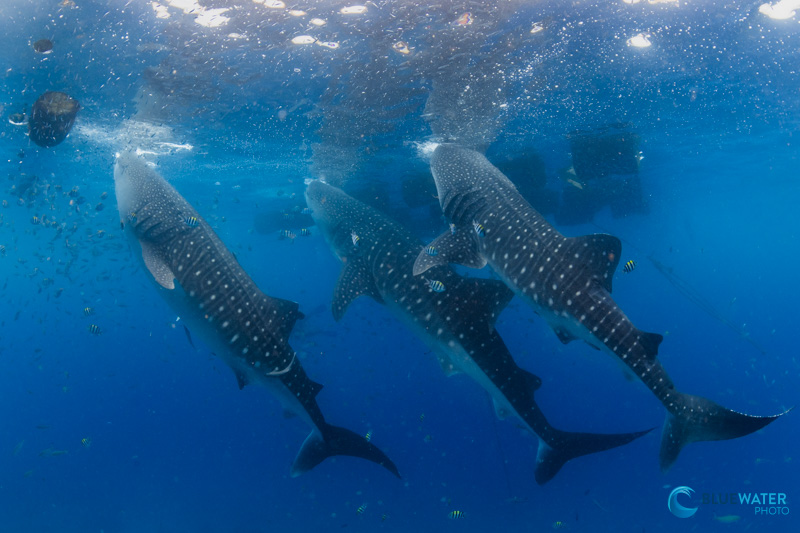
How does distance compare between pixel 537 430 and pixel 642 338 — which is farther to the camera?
pixel 537 430

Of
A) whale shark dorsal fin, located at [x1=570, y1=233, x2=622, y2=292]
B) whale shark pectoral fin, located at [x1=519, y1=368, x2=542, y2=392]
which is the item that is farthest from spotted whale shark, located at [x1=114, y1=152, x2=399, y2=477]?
whale shark dorsal fin, located at [x1=570, y1=233, x2=622, y2=292]

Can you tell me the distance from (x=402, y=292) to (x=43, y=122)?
10.2 metres

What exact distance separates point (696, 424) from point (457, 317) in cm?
294

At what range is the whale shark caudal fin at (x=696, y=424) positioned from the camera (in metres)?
4.26

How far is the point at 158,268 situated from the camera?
18.7 ft

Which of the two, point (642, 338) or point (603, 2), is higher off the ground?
point (603, 2)

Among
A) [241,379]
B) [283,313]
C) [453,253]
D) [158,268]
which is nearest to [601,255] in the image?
[453,253]

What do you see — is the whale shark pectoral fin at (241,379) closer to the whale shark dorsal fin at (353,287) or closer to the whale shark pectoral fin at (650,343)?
the whale shark dorsal fin at (353,287)

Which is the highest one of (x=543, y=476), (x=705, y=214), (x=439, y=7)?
(x=705, y=214)

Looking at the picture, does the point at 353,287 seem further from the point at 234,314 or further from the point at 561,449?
the point at 561,449

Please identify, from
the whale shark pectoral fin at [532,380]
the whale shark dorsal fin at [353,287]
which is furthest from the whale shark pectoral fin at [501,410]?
the whale shark dorsal fin at [353,287]

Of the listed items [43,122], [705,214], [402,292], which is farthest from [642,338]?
[705,214]

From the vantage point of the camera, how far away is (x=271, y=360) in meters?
5.44

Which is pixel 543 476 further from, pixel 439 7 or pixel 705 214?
pixel 705 214
